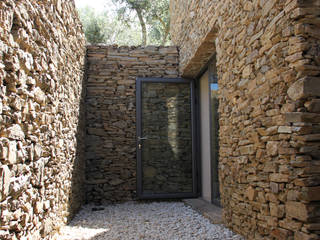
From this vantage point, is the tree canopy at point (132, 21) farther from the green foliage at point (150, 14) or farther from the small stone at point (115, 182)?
the small stone at point (115, 182)

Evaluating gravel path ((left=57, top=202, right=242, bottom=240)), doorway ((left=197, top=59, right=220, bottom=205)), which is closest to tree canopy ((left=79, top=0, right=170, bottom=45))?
doorway ((left=197, top=59, right=220, bottom=205))

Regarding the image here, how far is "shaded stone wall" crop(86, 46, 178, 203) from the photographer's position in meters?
5.16

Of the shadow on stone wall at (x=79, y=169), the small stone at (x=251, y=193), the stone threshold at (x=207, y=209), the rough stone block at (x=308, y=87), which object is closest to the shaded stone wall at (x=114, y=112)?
the shadow on stone wall at (x=79, y=169)

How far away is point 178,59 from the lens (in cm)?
545

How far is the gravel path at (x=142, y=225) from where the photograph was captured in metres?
3.20

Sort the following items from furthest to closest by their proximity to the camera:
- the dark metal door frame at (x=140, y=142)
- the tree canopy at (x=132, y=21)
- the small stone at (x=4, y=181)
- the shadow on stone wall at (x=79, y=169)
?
the tree canopy at (x=132, y=21) → the dark metal door frame at (x=140, y=142) → the shadow on stone wall at (x=79, y=169) → the small stone at (x=4, y=181)

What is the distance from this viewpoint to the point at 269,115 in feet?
7.69

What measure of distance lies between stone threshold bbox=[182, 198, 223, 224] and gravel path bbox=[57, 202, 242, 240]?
0.07 meters

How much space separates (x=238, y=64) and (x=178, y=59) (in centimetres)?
261

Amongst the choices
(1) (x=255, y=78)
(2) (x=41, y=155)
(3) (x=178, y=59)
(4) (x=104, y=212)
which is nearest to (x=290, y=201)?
(1) (x=255, y=78)

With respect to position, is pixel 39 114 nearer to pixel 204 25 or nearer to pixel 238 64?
pixel 238 64

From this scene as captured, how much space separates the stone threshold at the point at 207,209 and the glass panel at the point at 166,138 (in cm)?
36

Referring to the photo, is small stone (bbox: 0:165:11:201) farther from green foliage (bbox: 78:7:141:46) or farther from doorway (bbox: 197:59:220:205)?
green foliage (bbox: 78:7:141:46)

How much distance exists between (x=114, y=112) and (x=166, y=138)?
1.01 m
